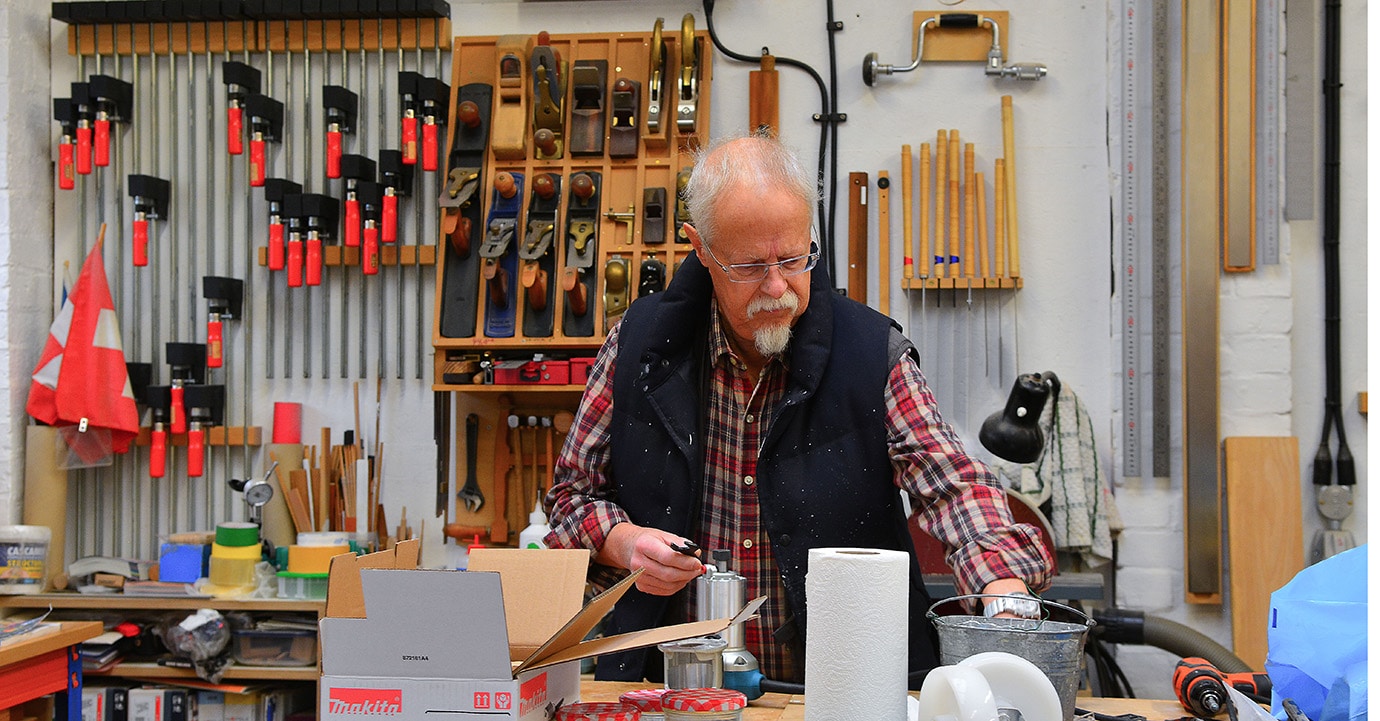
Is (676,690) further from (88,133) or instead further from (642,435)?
(88,133)

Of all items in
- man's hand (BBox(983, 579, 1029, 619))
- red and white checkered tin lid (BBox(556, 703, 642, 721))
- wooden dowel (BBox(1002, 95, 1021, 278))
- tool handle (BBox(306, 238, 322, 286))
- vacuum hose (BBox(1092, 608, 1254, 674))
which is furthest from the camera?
tool handle (BBox(306, 238, 322, 286))

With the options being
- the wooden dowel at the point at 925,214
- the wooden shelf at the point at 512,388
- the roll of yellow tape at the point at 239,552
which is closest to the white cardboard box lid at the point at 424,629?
the wooden shelf at the point at 512,388

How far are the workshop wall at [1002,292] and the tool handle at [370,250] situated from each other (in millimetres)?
247

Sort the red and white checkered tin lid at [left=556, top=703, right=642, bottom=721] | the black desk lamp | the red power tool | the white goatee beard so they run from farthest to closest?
1. the black desk lamp
2. the white goatee beard
3. the red power tool
4. the red and white checkered tin lid at [left=556, top=703, right=642, bottom=721]

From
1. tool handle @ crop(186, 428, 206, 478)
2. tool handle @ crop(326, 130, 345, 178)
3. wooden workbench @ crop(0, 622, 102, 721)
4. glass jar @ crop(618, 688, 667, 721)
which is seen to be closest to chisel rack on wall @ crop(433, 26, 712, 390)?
tool handle @ crop(326, 130, 345, 178)

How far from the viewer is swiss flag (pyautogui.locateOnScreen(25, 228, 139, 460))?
12.5 ft

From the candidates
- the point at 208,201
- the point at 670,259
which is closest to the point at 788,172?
the point at 670,259

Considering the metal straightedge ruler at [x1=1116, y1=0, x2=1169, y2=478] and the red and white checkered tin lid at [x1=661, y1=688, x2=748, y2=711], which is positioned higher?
the metal straightedge ruler at [x1=1116, y1=0, x2=1169, y2=478]

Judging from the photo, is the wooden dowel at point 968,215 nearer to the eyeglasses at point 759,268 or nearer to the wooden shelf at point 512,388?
the wooden shelf at point 512,388

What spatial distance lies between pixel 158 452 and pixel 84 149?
106 centimetres

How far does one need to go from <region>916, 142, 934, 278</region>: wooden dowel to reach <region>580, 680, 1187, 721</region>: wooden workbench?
2.21 m

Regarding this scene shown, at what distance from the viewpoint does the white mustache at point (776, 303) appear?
6.64ft

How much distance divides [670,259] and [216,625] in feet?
5.67

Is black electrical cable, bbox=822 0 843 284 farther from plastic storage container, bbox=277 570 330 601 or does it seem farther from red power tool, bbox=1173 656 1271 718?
red power tool, bbox=1173 656 1271 718
